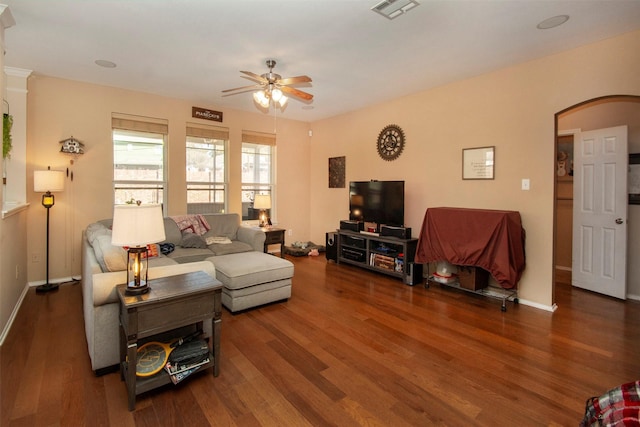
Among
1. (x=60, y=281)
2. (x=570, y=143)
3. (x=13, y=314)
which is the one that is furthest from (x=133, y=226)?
(x=570, y=143)

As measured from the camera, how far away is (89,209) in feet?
14.3

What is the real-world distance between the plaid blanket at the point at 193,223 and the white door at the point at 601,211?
5075 millimetres

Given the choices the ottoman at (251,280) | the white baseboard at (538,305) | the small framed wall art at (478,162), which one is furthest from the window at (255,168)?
the white baseboard at (538,305)

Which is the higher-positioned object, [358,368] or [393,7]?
[393,7]

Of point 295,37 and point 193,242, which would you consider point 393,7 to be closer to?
point 295,37

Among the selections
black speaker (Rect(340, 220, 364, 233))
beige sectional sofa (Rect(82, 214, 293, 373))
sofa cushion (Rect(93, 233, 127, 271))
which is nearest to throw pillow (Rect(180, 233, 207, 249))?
beige sectional sofa (Rect(82, 214, 293, 373))

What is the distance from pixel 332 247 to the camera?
5441 mm

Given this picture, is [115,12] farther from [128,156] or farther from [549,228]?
[549,228]

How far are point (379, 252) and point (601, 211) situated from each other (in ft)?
9.06

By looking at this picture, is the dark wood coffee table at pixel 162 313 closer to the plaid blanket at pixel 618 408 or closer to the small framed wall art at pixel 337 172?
the plaid blanket at pixel 618 408

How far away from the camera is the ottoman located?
321cm

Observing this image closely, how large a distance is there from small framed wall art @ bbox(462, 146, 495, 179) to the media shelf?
111cm

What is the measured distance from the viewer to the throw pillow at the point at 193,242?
4258mm

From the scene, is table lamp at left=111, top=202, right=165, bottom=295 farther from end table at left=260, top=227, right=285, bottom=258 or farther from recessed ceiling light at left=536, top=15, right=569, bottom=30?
recessed ceiling light at left=536, top=15, right=569, bottom=30
